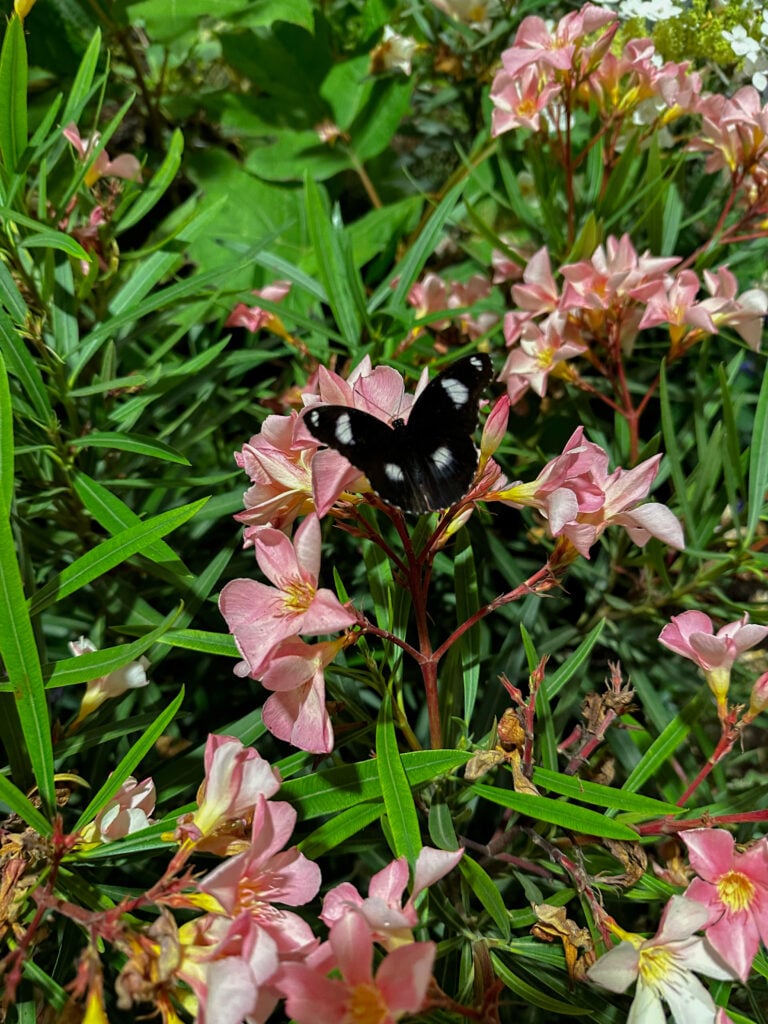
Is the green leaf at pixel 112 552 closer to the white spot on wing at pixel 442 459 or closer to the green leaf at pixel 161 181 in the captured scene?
the white spot on wing at pixel 442 459

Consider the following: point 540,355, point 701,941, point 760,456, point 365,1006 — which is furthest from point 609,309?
point 365,1006

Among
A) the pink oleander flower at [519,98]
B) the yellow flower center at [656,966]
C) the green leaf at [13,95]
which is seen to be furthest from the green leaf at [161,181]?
the yellow flower center at [656,966]

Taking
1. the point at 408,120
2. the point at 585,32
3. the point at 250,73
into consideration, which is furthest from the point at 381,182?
the point at 585,32

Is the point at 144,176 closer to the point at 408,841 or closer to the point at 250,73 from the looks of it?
the point at 250,73

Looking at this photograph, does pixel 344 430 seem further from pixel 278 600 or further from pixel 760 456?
pixel 760 456

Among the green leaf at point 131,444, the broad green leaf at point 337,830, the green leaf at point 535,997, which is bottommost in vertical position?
the green leaf at point 535,997

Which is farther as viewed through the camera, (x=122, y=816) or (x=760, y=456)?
(x=760, y=456)

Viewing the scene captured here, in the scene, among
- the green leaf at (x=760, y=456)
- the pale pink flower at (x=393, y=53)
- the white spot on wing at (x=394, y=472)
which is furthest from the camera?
the pale pink flower at (x=393, y=53)

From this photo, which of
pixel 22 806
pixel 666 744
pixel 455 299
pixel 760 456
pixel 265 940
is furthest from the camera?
pixel 455 299

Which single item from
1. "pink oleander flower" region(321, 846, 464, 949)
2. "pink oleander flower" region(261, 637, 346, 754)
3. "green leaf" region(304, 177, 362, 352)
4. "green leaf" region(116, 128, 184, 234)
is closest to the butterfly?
"pink oleander flower" region(261, 637, 346, 754)
